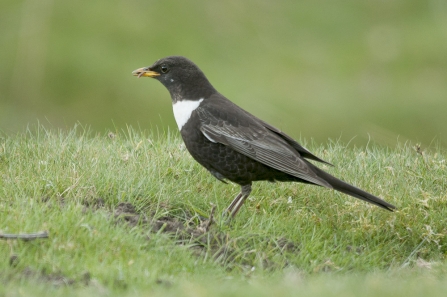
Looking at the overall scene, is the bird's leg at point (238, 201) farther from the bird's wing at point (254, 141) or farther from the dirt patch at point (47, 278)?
the dirt patch at point (47, 278)

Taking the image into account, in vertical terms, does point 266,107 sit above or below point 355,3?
below

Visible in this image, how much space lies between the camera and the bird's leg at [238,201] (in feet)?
20.5

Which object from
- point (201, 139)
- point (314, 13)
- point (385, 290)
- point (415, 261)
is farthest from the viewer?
point (314, 13)

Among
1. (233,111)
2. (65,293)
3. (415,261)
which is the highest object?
(233,111)

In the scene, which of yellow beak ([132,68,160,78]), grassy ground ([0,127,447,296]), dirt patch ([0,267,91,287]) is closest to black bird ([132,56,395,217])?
grassy ground ([0,127,447,296])

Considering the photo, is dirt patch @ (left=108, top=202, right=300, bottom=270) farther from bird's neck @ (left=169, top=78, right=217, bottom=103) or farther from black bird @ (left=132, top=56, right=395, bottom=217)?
bird's neck @ (left=169, top=78, right=217, bottom=103)

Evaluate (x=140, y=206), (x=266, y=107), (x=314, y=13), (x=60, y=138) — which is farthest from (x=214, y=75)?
(x=140, y=206)

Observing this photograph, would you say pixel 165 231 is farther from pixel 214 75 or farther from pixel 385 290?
pixel 214 75

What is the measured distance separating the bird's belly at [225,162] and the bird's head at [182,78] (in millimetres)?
465

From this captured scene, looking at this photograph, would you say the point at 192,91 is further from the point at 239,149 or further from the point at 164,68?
the point at 239,149

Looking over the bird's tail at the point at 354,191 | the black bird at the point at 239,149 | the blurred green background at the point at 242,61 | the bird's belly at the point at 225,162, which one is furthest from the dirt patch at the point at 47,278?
the blurred green background at the point at 242,61

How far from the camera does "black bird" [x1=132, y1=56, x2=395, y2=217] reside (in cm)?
632

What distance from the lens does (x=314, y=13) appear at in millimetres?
19219

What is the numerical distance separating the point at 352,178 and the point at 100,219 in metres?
2.69
